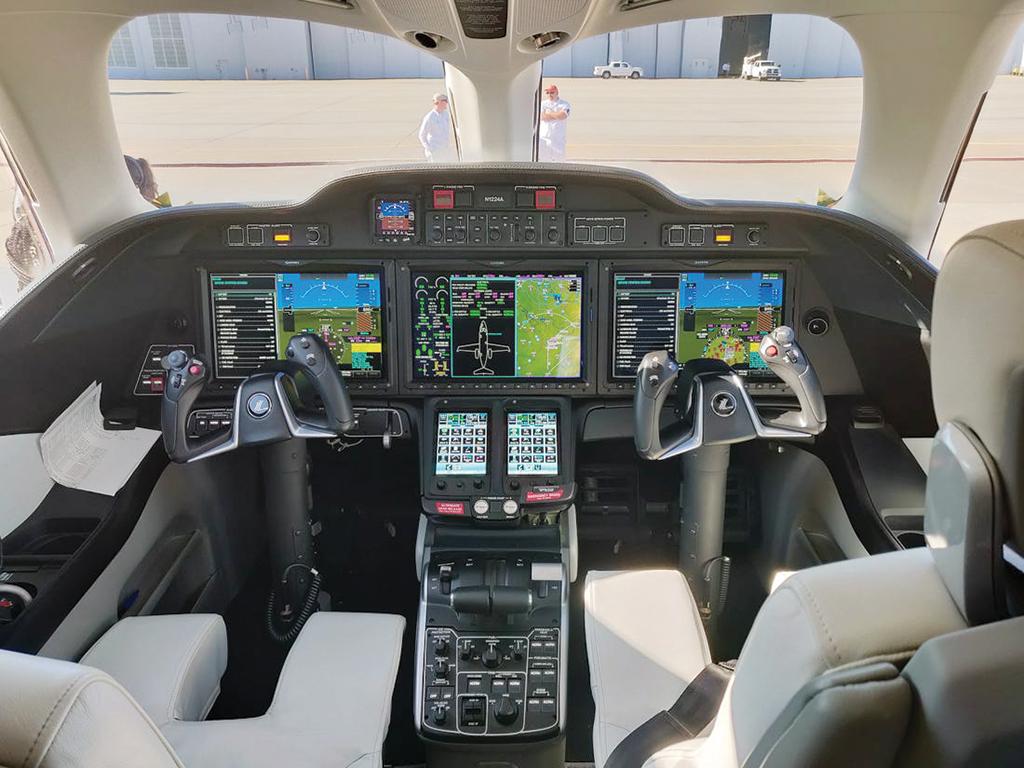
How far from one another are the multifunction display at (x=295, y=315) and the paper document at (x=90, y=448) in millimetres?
341

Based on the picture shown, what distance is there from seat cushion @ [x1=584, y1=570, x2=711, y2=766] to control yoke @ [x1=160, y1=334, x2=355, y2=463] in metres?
0.79

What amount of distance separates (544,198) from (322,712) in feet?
4.67

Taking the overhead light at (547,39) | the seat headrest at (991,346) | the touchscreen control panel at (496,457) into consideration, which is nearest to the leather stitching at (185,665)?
the touchscreen control panel at (496,457)

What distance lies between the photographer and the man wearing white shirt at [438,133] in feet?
10.4

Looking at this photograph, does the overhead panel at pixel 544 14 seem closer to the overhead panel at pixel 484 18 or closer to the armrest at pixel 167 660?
the overhead panel at pixel 484 18

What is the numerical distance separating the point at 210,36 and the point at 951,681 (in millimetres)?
11616

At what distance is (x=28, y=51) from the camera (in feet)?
6.73

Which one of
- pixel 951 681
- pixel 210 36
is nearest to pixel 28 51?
pixel 951 681


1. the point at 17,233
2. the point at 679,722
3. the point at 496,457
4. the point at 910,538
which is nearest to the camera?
the point at 679,722

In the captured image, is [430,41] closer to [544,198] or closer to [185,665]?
[544,198]

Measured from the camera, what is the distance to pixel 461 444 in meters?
2.31

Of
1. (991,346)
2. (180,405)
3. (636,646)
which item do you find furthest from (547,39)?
(991,346)

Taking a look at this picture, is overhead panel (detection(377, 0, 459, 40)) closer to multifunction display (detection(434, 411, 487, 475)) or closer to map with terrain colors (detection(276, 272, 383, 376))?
map with terrain colors (detection(276, 272, 383, 376))

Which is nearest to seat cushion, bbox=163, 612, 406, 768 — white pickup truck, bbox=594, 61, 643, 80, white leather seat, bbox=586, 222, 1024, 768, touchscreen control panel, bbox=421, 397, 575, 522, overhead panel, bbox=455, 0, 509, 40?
touchscreen control panel, bbox=421, 397, 575, 522
